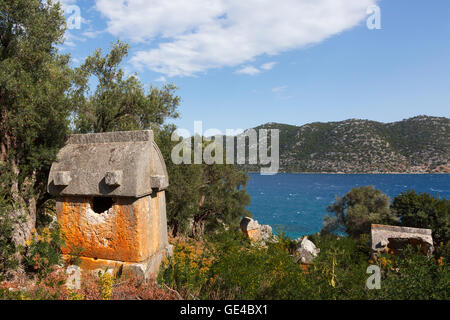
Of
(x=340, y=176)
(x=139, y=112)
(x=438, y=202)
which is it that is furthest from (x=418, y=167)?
(x=139, y=112)

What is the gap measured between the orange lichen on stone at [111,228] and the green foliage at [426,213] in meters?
17.3

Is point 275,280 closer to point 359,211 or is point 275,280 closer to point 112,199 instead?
point 112,199

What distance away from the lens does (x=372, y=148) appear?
321 feet

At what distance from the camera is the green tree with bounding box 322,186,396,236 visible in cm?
2561

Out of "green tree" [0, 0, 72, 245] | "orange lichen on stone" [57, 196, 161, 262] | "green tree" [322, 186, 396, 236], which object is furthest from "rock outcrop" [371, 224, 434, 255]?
"green tree" [0, 0, 72, 245]

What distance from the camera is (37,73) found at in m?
6.77

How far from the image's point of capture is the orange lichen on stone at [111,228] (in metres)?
5.89

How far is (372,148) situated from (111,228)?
357 ft

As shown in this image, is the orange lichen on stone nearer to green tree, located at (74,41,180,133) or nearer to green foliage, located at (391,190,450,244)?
green tree, located at (74,41,180,133)

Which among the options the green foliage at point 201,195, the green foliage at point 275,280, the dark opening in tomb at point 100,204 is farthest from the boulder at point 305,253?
the dark opening in tomb at point 100,204

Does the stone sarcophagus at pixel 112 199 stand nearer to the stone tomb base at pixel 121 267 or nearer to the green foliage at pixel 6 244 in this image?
the stone tomb base at pixel 121 267

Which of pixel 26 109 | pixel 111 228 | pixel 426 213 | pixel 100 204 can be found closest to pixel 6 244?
pixel 100 204
